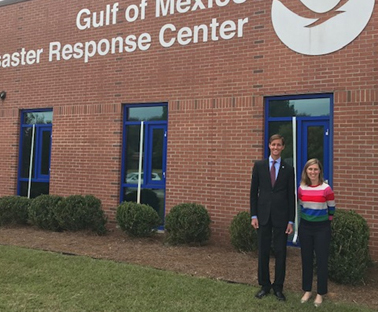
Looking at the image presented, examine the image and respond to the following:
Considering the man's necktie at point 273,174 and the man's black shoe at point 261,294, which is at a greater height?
the man's necktie at point 273,174

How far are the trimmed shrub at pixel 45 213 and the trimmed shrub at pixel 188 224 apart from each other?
2.65 metres

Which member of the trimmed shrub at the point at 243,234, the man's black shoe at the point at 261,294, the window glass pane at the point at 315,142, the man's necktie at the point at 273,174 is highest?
the window glass pane at the point at 315,142

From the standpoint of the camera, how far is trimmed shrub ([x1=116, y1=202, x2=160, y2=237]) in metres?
7.37

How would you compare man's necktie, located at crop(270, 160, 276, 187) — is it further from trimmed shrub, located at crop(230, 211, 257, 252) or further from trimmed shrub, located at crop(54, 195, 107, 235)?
trimmed shrub, located at crop(54, 195, 107, 235)

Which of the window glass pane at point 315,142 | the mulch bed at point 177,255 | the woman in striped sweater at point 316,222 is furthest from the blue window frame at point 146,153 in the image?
the woman in striped sweater at point 316,222

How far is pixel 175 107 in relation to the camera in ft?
26.1

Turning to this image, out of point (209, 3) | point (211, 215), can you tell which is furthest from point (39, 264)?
point (209, 3)

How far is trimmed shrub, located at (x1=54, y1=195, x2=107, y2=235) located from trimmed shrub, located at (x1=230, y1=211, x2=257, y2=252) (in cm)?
296

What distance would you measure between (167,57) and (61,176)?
390cm

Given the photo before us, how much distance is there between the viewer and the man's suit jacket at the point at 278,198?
447 cm

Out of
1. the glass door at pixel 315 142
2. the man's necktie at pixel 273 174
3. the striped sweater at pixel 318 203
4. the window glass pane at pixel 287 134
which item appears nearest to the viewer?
the striped sweater at pixel 318 203

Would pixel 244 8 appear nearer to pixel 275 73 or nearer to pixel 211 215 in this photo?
pixel 275 73

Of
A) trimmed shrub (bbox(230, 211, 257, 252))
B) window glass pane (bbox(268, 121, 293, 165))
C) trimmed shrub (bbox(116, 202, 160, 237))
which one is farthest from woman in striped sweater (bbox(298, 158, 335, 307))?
trimmed shrub (bbox(116, 202, 160, 237))

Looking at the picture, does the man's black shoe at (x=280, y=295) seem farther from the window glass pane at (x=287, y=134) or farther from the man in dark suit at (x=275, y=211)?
the window glass pane at (x=287, y=134)
